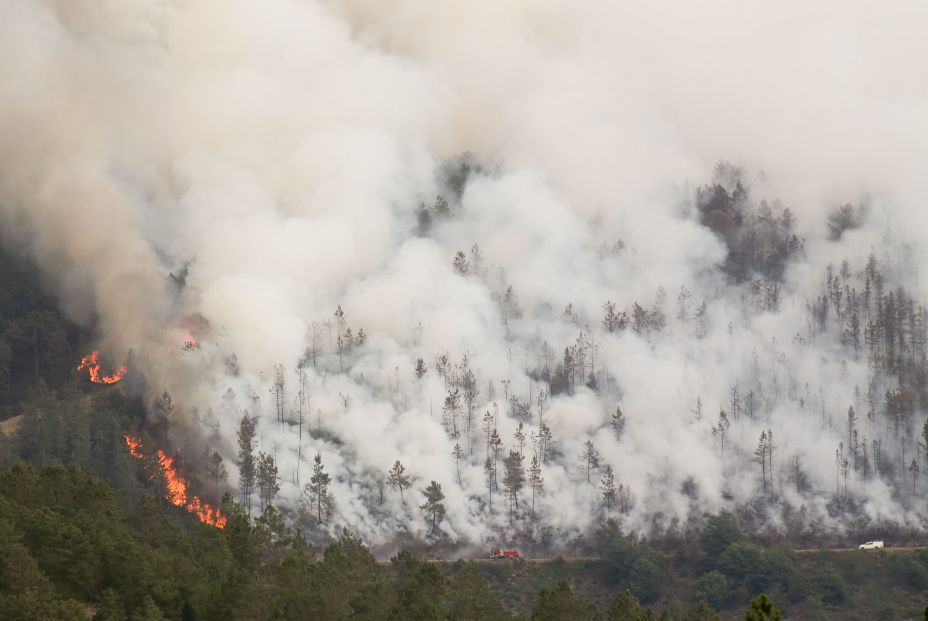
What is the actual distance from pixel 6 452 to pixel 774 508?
92.1 m

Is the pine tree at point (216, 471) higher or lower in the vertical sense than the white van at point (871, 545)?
higher

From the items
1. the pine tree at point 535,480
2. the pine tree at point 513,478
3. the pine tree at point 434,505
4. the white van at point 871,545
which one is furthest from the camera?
the pine tree at point 513,478

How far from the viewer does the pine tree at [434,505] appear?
626 ft

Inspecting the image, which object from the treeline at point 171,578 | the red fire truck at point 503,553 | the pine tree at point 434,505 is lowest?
the treeline at point 171,578

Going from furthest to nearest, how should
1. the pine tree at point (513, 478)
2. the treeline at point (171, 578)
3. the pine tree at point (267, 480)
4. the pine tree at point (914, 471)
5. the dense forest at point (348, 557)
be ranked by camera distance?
1. the pine tree at point (914, 471)
2. the pine tree at point (513, 478)
3. the pine tree at point (267, 480)
4. the dense forest at point (348, 557)
5. the treeline at point (171, 578)

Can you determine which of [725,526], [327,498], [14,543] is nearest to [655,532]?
[725,526]

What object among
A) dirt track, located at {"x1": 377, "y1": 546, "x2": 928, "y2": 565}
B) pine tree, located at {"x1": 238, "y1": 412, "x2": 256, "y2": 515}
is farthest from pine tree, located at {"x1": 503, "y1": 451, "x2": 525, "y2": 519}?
pine tree, located at {"x1": 238, "y1": 412, "x2": 256, "y2": 515}

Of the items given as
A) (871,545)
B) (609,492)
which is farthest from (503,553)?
(871,545)

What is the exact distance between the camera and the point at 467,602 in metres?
128

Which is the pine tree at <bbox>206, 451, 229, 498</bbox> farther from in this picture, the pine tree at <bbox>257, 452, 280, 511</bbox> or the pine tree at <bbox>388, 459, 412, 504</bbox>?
the pine tree at <bbox>388, 459, 412, 504</bbox>

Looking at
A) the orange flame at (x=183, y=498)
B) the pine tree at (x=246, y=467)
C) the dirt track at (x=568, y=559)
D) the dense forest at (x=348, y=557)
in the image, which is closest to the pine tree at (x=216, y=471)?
the dense forest at (x=348, y=557)

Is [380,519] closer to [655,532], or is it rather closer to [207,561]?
[655,532]

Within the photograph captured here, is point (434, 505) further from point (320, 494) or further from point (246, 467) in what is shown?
point (246, 467)

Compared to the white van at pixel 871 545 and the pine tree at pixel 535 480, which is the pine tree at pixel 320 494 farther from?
the white van at pixel 871 545
